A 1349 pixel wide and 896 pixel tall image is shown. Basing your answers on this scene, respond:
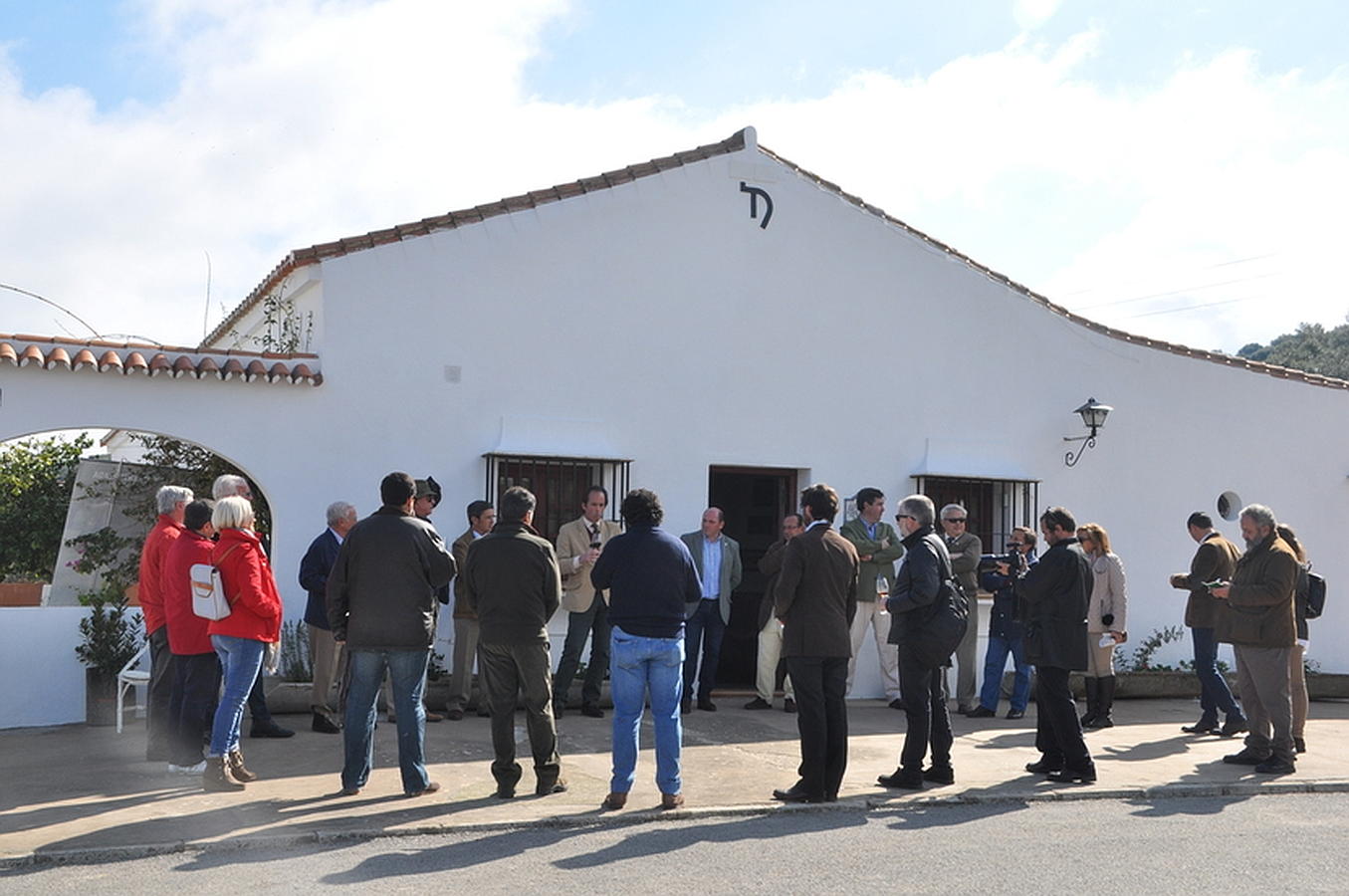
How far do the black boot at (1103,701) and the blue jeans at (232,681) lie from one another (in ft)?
22.1

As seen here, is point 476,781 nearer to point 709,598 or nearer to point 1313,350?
point 709,598

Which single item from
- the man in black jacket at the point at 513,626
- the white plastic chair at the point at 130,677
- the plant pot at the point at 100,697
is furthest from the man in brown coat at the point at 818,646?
the plant pot at the point at 100,697

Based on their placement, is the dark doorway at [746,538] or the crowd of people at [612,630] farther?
the dark doorway at [746,538]

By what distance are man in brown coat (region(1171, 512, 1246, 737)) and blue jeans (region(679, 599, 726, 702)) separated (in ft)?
12.3

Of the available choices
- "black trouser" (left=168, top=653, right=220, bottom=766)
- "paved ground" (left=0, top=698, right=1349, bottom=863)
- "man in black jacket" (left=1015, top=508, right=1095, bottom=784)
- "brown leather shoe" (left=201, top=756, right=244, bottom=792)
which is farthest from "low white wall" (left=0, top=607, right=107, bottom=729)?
"man in black jacket" (left=1015, top=508, right=1095, bottom=784)

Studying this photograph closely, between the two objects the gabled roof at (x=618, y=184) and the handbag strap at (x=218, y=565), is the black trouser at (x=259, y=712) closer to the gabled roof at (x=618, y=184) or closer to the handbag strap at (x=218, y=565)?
the handbag strap at (x=218, y=565)

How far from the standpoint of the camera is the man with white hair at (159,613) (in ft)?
26.3

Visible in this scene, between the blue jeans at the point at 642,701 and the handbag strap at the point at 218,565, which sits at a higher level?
the handbag strap at the point at 218,565

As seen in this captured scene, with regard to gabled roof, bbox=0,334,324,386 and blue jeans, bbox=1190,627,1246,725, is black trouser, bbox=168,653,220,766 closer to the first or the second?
gabled roof, bbox=0,334,324,386

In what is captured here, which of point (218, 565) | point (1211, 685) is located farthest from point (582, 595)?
point (1211, 685)

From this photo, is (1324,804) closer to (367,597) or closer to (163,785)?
(367,597)

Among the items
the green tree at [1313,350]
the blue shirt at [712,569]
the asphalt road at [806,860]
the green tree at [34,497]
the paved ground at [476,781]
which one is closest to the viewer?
the asphalt road at [806,860]

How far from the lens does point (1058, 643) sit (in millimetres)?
8078

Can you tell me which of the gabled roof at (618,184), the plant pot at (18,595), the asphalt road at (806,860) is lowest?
the asphalt road at (806,860)
